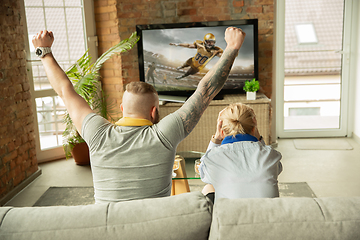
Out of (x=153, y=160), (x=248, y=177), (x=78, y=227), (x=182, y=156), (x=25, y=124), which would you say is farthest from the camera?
(x=25, y=124)

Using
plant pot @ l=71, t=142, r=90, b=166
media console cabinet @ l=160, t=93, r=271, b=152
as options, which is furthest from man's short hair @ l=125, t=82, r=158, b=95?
plant pot @ l=71, t=142, r=90, b=166

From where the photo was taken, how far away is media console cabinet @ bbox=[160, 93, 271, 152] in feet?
12.7

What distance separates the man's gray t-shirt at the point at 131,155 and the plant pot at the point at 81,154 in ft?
9.09

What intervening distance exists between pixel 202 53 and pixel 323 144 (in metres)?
1.98

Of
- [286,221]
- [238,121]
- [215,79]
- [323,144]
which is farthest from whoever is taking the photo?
[323,144]

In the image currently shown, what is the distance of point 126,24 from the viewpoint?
419 centimetres

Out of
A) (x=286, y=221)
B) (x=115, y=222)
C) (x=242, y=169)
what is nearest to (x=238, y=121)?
(x=242, y=169)

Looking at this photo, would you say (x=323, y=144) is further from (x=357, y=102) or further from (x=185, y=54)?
(x=185, y=54)

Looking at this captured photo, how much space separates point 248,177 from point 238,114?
353 millimetres

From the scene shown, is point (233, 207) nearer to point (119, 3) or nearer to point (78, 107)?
point (78, 107)

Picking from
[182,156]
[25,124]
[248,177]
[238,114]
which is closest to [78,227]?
[248,177]

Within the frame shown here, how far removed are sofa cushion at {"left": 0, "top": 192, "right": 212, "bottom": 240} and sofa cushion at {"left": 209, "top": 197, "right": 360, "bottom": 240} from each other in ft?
0.22

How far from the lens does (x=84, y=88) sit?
359 centimetres

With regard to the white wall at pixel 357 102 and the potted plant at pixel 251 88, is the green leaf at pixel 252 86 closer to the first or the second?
the potted plant at pixel 251 88
